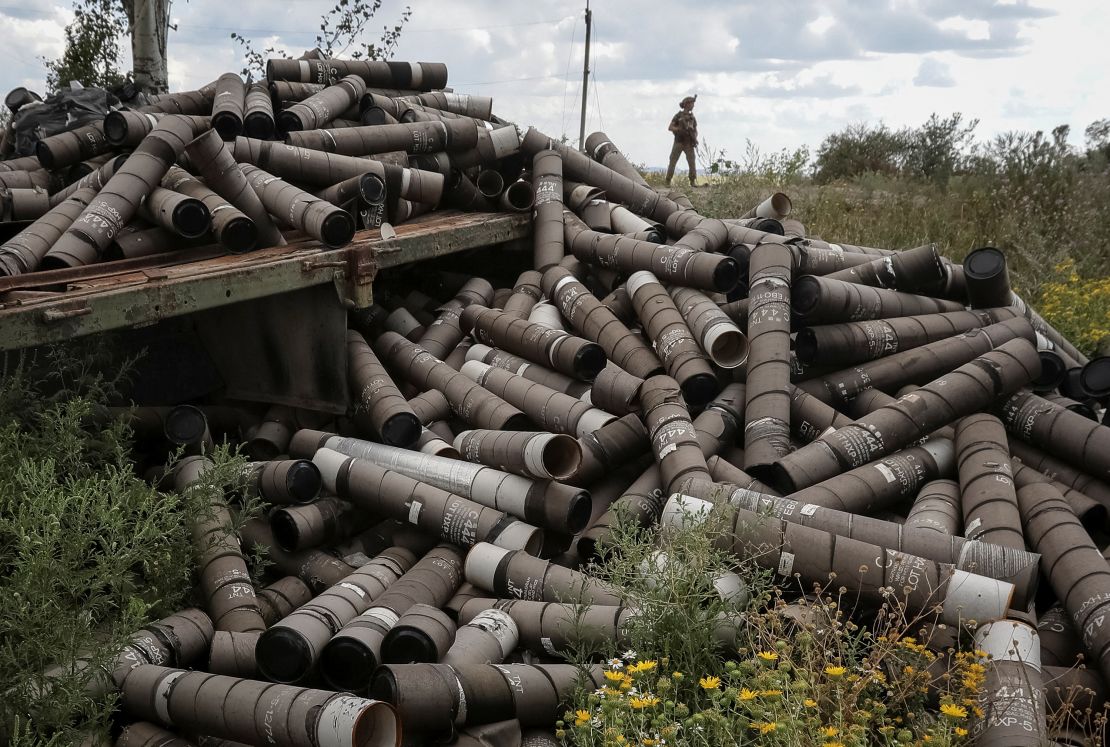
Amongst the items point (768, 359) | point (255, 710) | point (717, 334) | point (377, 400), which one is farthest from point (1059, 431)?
point (255, 710)

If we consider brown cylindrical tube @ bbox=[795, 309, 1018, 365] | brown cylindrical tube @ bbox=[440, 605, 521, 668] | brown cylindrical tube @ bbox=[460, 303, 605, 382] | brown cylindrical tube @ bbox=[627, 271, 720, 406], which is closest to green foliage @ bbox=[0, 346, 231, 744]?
brown cylindrical tube @ bbox=[440, 605, 521, 668]

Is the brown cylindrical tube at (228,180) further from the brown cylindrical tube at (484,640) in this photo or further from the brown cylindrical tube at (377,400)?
the brown cylindrical tube at (484,640)

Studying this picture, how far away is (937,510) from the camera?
4.50 meters

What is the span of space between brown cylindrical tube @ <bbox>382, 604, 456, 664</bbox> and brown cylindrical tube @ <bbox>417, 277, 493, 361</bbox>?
112 inches

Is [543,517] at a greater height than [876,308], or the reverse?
[876,308]

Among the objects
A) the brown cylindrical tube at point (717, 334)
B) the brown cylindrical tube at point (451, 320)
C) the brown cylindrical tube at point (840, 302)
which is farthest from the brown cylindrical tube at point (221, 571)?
the brown cylindrical tube at point (840, 302)

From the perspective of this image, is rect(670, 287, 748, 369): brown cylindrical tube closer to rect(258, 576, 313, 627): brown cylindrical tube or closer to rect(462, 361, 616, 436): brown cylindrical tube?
rect(462, 361, 616, 436): brown cylindrical tube

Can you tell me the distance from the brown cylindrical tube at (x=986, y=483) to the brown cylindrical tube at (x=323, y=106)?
5558 millimetres

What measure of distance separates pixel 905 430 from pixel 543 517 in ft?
7.09

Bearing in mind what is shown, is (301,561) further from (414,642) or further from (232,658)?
(414,642)

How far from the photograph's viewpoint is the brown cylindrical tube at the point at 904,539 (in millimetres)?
3865

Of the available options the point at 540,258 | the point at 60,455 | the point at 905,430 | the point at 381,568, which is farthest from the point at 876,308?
the point at 60,455

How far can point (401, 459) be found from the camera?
504 cm

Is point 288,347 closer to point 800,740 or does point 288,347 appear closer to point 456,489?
point 456,489
